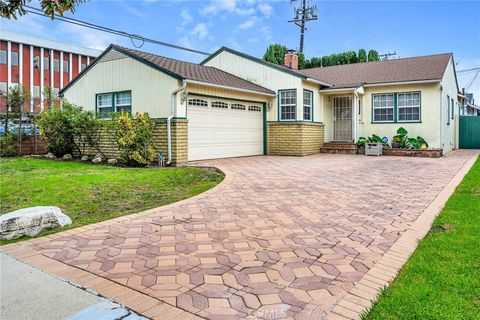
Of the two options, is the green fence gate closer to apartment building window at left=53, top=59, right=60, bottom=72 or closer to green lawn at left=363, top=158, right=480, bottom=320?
green lawn at left=363, top=158, right=480, bottom=320

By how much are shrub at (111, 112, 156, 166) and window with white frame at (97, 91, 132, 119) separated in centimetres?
184

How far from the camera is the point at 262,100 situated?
1764cm

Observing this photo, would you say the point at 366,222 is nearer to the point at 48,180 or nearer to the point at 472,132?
the point at 48,180

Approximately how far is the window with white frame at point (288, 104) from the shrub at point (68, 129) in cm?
814

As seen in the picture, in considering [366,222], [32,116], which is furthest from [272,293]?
[32,116]

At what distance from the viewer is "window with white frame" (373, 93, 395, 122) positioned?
18.7 metres

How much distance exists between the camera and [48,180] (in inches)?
351

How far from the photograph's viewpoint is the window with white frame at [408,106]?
18109 mm

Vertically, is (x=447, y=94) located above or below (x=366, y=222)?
above

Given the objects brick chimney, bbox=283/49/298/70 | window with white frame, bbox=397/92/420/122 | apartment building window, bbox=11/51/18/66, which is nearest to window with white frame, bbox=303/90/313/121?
brick chimney, bbox=283/49/298/70

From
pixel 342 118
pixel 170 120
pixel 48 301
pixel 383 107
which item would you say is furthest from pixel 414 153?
pixel 48 301

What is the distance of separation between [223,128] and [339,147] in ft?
20.9

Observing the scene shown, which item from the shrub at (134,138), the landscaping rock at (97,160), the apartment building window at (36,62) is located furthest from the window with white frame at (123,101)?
the apartment building window at (36,62)

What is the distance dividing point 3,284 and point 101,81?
13376 millimetres
